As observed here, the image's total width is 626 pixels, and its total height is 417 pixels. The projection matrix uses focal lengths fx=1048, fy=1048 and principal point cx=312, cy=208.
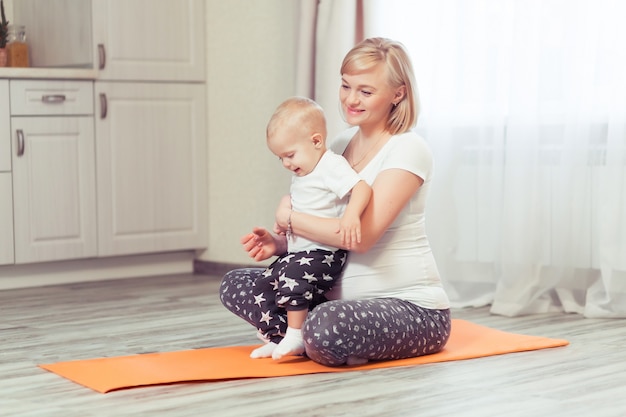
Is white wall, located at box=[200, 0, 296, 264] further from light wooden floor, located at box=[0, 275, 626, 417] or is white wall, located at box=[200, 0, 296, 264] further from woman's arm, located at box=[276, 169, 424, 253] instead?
woman's arm, located at box=[276, 169, 424, 253]

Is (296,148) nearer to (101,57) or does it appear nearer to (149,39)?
(101,57)

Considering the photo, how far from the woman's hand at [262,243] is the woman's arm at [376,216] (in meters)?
0.13

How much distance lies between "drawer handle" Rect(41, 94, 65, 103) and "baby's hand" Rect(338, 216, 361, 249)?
2.12 meters

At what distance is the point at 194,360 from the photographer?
251 cm

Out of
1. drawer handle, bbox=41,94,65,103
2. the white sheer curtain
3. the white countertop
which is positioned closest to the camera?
the white sheer curtain

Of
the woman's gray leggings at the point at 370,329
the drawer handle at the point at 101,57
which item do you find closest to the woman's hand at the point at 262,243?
the woman's gray leggings at the point at 370,329

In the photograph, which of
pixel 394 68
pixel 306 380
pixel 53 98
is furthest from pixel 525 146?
pixel 53 98

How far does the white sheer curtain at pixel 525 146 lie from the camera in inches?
127

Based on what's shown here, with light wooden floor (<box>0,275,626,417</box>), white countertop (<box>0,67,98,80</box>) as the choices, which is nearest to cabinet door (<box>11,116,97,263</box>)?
white countertop (<box>0,67,98,80</box>)

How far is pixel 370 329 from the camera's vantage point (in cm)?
236

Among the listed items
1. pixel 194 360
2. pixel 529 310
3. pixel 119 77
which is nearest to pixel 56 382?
Result: pixel 194 360

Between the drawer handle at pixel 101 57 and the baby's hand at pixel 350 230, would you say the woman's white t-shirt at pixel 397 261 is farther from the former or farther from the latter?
the drawer handle at pixel 101 57

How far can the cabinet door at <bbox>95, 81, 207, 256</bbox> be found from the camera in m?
4.30

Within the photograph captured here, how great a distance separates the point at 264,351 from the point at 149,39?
7.36 feet
